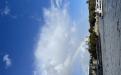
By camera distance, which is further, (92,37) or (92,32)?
(92,32)

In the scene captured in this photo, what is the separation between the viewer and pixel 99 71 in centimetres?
3253

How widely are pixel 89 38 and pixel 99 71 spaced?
443 centimetres

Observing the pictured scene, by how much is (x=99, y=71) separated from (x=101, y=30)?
133 inches

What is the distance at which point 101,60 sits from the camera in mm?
32312

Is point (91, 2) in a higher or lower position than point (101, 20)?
higher

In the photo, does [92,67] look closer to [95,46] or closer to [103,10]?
[95,46]

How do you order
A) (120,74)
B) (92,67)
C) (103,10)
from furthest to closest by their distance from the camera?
(92,67)
(103,10)
(120,74)

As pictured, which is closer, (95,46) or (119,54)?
(119,54)

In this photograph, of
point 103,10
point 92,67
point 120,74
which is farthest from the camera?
point 92,67

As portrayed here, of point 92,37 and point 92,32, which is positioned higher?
point 92,32

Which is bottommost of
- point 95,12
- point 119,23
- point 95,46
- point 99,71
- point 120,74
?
point 120,74

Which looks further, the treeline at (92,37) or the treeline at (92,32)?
the treeline at (92,32)

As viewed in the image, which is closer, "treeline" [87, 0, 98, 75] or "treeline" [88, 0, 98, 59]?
"treeline" [87, 0, 98, 75]

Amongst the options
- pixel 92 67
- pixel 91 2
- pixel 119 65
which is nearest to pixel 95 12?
pixel 91 2
